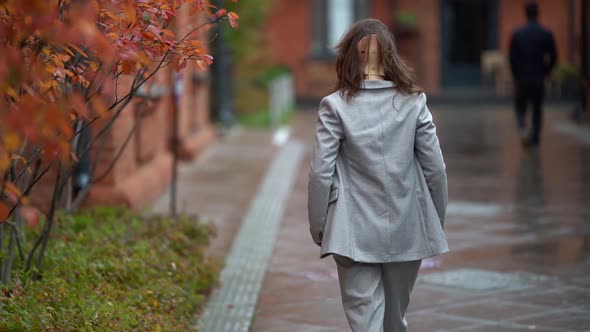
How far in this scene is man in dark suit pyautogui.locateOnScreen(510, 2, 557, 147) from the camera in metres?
14.5

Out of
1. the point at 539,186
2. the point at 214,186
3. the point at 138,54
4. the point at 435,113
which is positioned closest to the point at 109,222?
the point at 138,54

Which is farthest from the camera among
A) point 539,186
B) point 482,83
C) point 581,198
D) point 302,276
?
point 482,83

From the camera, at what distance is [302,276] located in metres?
7.54

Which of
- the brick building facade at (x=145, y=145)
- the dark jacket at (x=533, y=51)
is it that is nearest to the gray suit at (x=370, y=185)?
the brick building facade at (x=145, y=145)

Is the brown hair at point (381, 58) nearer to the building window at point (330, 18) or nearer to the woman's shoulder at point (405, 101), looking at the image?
the woman's shoulder at point (405, 101)

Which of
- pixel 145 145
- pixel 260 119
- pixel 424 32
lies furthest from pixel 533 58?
pixel 424 32

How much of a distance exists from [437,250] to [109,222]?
3058mm

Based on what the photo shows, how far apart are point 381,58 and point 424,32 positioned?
74.6 ft

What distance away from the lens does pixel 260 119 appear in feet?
69.5

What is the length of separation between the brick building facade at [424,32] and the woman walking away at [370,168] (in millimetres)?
22045

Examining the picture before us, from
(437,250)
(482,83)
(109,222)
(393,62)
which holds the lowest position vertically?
(482,83)

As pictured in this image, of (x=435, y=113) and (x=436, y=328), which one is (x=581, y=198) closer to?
(x=436, y=328)

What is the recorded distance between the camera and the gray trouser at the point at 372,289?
4.63m

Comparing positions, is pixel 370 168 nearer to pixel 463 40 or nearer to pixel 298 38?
pixel 298 38
